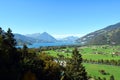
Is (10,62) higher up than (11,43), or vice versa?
(11,43)


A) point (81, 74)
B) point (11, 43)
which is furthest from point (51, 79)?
point (11, 43)

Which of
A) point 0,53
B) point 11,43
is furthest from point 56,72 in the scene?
point 0,53

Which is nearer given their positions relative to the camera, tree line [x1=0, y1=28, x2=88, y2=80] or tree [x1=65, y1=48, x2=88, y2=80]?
tree line [x1=0, y1=28, x2=88, y2=80]

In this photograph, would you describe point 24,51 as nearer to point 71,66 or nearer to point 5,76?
point 71,66

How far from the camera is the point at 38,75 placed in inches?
2901

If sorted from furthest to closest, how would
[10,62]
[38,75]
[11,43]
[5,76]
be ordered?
[38,75]
[11,43]
[10,62]
[5,76]

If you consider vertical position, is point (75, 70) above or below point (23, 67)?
below

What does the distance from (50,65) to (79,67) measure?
9.44m

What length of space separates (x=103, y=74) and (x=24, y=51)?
102m

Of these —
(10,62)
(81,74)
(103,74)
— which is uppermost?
(10,62)

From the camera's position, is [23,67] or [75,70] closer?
[23,67]

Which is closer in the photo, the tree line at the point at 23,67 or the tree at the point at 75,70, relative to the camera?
the tree line at the point at 23,67

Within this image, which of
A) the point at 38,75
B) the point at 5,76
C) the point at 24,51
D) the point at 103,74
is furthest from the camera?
the point at 103,74

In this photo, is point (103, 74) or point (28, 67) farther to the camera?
point (103, 74)
